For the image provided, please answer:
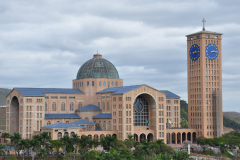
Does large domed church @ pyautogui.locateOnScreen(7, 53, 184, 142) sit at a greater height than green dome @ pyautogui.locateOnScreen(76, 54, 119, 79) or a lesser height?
lesser

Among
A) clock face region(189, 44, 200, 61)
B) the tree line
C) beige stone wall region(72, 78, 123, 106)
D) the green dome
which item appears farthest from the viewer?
the green dome

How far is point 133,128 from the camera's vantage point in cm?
12950

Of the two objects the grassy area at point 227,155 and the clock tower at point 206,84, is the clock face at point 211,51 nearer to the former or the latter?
the clock tower at point 206,84

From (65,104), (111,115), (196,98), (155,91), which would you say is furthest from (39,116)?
(196,98)

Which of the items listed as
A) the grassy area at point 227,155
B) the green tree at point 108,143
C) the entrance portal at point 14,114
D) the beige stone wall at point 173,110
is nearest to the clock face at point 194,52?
the beige stone wall at point 173,110

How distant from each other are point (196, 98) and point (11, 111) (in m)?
61.1

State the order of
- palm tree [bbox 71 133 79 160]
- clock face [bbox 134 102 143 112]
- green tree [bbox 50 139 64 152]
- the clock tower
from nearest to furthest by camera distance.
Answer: palm tree [bbox 71 133 79 160]
green tree [bbox 50 139 64 152]
clock face [bbox 134 102 143 112]
the clock tower

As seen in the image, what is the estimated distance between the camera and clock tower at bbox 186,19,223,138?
142250mm

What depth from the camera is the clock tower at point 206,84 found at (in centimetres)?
14225

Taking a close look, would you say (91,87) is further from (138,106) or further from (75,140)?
(75,140)

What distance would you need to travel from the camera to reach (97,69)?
148375 mm

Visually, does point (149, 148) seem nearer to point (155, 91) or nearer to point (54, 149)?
point (54, 149)

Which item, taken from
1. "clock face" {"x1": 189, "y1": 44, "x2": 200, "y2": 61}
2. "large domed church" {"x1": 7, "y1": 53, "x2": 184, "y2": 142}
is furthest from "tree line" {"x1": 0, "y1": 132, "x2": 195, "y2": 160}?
"clock face" {"x1": 189, "y1": 44, "x2": 200, "y2": 61}

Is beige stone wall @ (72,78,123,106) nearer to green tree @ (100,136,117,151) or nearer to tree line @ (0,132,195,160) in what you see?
tree line @ (0,132,195,160)
